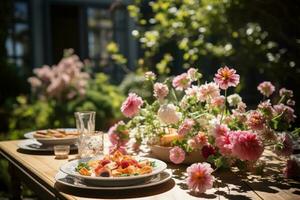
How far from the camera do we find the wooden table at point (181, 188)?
1.35 m

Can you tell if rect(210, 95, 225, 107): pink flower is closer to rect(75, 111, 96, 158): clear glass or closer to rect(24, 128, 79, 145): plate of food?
rect(75, 111, 96, 158): clear glass

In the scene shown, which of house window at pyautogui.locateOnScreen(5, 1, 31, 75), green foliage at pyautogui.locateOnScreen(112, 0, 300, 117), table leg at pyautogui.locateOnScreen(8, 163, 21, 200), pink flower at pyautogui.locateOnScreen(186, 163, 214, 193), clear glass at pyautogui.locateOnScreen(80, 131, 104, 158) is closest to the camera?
pink flower at pyautogui.locateOnScreen(186, 163, 214, 193)

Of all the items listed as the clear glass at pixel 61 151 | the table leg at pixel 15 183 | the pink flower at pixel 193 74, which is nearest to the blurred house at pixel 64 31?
the table leg at pixel 15 183

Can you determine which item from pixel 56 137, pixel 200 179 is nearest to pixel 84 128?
pixel 56 137

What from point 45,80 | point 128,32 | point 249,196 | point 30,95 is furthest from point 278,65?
point 128,32

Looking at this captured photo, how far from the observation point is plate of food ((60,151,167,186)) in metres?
1.41

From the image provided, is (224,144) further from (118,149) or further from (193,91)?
(118,149)

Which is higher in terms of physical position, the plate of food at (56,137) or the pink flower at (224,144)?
the pink flower at (224,144)

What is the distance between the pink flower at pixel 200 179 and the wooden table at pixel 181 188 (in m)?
0.03

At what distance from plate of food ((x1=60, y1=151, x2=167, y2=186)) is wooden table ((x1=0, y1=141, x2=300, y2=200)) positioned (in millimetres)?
37

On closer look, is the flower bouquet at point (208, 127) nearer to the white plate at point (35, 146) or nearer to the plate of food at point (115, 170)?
the plate of food at point (115, 170)

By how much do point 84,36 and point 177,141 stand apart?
8.05 metres

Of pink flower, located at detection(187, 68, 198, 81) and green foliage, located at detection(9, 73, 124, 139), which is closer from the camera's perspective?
pink flower, located at detection(187, 68, 198, 81)

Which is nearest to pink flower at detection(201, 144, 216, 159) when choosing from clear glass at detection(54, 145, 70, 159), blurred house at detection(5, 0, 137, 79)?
clear glass at detection(54, 145, 70, 159)
